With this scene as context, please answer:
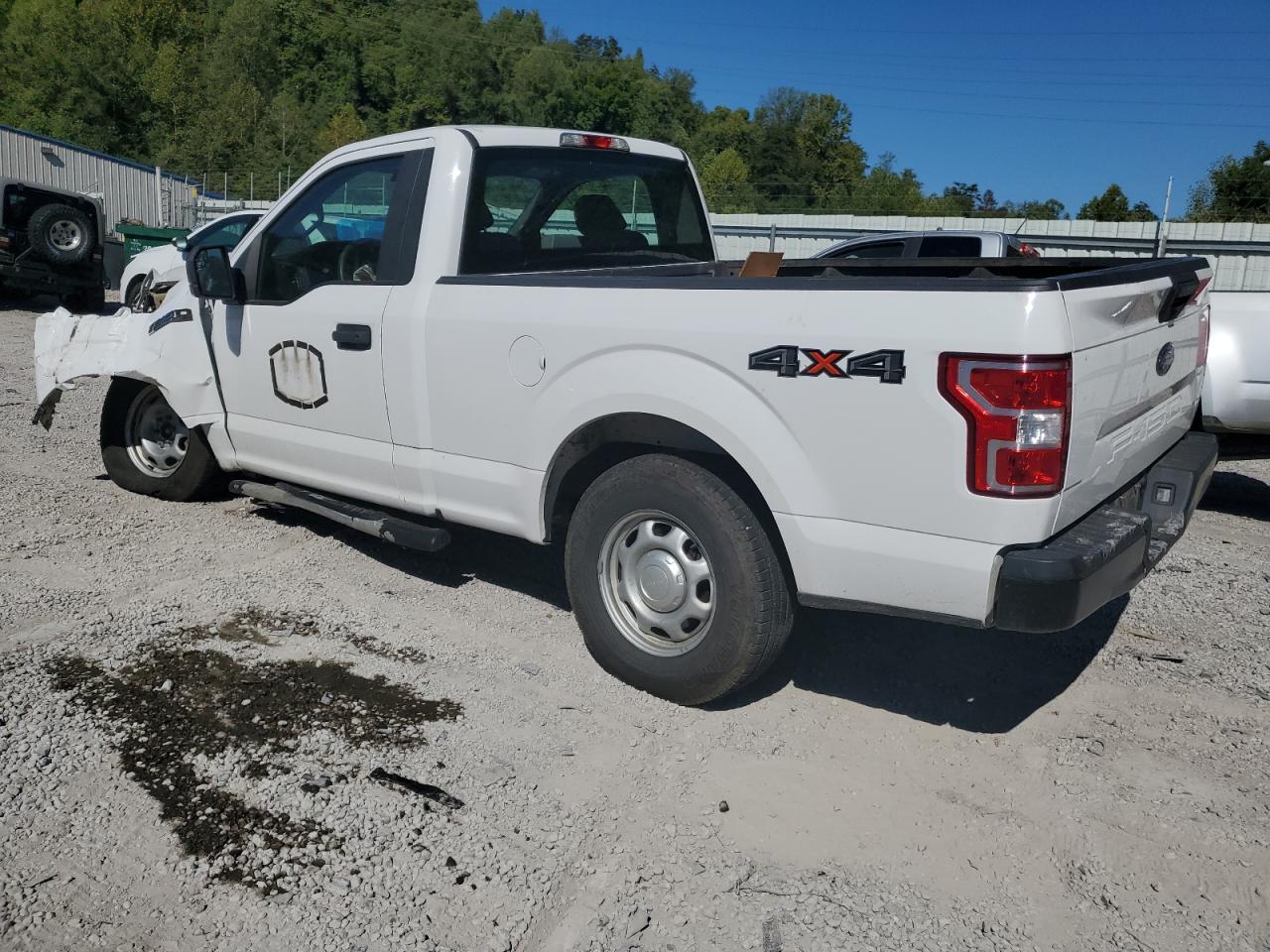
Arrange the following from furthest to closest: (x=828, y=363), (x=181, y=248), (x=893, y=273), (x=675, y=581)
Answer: (x=181, y=248), (x=893, y=273), (x=675, y=581), (x=828, y=363)

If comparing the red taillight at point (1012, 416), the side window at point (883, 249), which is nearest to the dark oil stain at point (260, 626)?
the red taillight at point (1012, 416)

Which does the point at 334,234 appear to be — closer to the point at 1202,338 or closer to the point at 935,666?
the point at 935,666

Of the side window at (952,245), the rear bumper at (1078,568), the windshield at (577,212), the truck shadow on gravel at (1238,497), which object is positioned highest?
the windshield at (577,212)

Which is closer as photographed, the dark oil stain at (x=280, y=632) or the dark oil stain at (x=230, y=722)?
the dark oil stain at (x=230, y=722)

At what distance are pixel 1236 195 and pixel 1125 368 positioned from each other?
92.6 ft

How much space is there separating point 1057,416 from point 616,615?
5.68 ft

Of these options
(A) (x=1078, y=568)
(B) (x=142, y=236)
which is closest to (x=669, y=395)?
(A) (x=1078, y=568)

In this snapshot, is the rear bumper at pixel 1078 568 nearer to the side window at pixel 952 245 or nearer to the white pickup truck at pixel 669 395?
the white pickup truck at pixel 669 395

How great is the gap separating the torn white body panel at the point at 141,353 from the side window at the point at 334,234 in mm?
622

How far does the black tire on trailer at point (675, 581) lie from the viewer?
3592 millimetres

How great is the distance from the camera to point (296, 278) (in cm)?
506

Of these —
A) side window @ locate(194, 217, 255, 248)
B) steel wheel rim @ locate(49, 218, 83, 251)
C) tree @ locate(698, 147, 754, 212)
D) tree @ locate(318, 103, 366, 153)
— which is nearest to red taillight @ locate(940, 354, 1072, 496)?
side window @ locate(194, 217, 255, 248)

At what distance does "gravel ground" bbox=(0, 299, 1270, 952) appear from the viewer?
2.76 meters

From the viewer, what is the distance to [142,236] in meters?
21.7
